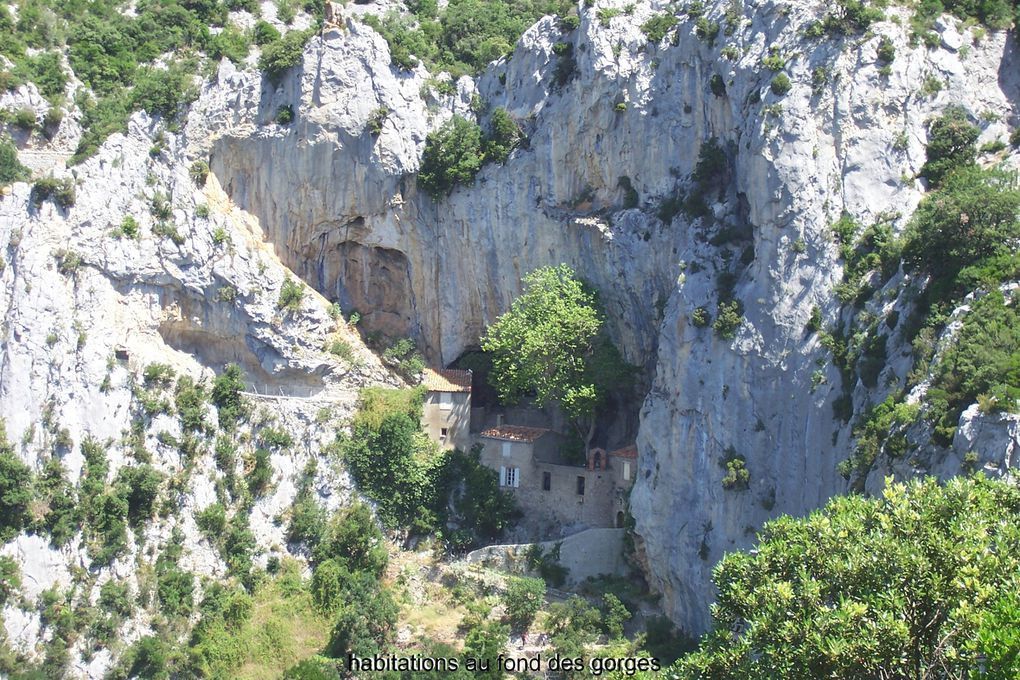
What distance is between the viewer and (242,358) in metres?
54.1

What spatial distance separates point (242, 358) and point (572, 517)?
14700 mm

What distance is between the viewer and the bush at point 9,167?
2059 inches

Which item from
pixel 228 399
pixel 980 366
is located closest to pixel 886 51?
pixel 980 366

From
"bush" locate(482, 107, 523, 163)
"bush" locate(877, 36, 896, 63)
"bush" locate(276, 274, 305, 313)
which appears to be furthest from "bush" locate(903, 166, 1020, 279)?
"bush" locate(276, 274, 305, 313)

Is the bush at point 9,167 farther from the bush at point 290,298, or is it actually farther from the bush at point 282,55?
the bush at point 290,298

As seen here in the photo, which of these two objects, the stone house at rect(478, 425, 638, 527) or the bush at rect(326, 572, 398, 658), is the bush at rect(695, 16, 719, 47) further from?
the bush at rect(326, 572, 398, 658)

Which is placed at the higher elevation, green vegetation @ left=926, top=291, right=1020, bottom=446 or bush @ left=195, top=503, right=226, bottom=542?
green vegetation @ left=926, top=291, right=1020, bottom=446

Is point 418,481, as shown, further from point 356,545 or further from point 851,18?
point 851,18

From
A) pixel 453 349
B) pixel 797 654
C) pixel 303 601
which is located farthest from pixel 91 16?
pixel 797 654

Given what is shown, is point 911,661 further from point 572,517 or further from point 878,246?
point 572,517

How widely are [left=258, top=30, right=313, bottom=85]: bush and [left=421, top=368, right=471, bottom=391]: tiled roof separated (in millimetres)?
13850

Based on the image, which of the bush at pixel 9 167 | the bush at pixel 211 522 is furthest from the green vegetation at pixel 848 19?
the bush at pixel 9 167

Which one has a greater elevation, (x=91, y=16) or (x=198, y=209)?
(x=91, y=16)

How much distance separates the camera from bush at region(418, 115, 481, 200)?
54.8 m
